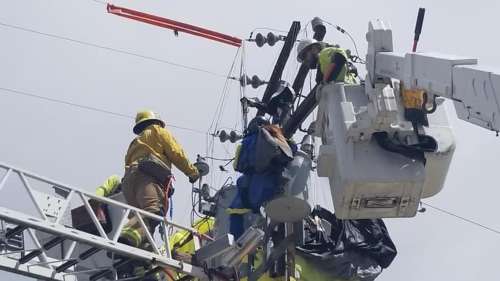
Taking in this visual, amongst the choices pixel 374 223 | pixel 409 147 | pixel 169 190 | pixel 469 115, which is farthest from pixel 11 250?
pixel 374 223

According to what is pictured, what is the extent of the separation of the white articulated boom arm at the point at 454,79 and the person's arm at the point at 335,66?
1.71 m

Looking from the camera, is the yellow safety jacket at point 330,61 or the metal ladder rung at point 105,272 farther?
the yellow safety jacket at point 330,61

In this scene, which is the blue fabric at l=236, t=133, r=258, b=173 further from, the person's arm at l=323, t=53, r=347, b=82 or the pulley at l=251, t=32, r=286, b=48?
the pulley at l=251, t=32, r=286, b=48

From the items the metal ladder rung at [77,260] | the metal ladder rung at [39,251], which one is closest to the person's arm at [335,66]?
the metal ladder rung at [77,260]

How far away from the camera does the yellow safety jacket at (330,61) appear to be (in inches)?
478

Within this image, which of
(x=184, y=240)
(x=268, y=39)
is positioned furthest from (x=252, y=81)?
(x=184, y=240)

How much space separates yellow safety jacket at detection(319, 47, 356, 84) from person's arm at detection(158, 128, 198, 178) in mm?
1900

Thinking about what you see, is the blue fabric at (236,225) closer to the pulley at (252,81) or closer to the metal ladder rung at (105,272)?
the metal ladder rung at (105,272)

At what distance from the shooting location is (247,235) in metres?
11.4

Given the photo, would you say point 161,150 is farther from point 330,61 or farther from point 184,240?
point 330,61

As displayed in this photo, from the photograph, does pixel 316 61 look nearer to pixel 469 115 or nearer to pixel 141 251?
pixel 141 251

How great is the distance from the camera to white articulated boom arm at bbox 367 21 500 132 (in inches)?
313

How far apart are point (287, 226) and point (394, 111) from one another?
11.1 ft

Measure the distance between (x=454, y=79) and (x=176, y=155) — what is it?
191 inches
